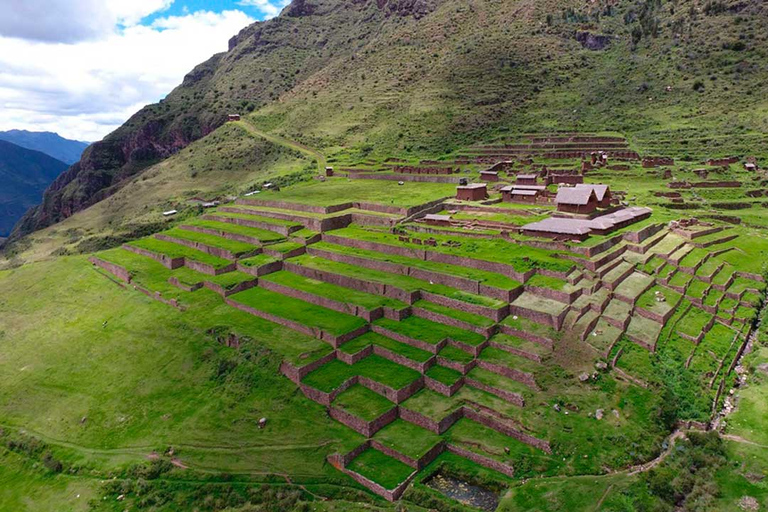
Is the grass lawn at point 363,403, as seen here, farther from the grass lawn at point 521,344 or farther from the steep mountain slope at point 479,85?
the steep mountain slope at point 479,85

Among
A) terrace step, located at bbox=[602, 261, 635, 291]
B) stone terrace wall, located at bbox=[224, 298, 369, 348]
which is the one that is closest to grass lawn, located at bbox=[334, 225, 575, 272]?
terrace step, located at bbox=[602, 261, 635, 291]

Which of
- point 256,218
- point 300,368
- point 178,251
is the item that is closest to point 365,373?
point 300,368

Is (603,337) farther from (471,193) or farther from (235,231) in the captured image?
(235,231)

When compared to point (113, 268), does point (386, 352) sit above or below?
below

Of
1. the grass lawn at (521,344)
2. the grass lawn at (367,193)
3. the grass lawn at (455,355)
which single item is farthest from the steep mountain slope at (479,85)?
the grass lawn at (455,355)

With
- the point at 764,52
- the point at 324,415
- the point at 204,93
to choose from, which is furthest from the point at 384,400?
the point at 204,93

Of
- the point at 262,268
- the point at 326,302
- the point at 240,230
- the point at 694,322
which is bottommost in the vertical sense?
the point at 694,322
